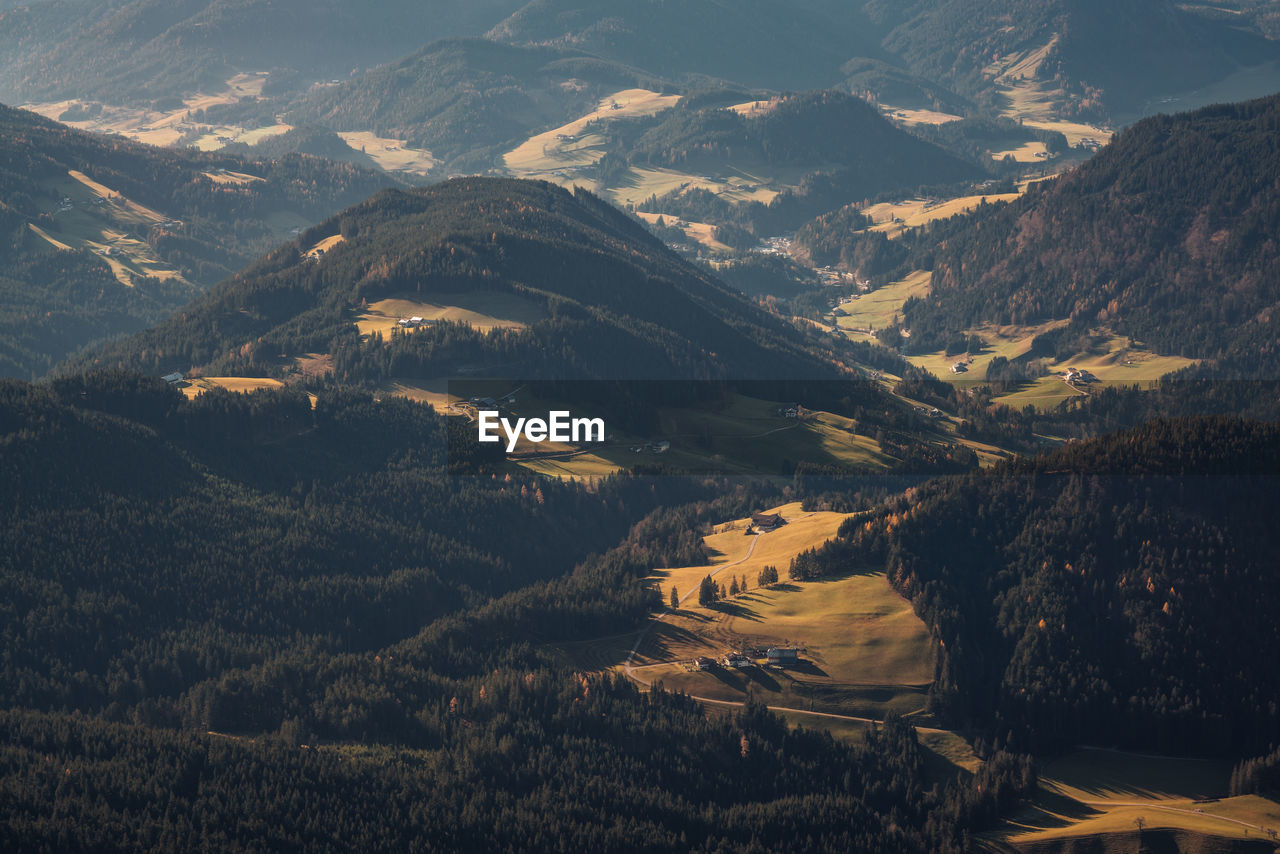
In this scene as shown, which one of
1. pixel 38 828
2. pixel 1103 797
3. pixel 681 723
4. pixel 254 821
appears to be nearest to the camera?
pixel 38 828

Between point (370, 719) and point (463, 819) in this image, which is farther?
point (370, 719)

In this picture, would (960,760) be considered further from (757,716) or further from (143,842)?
(143,842)

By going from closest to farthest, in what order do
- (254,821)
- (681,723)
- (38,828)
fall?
1. (38,828)
2. (254,821)
3. (681,723)

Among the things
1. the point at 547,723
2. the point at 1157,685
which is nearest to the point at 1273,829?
the point at 1157,685

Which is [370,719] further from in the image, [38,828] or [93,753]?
[38,828]

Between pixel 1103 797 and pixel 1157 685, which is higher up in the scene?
pixel 1157 685

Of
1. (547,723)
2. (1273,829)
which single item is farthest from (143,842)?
(1273,829)
